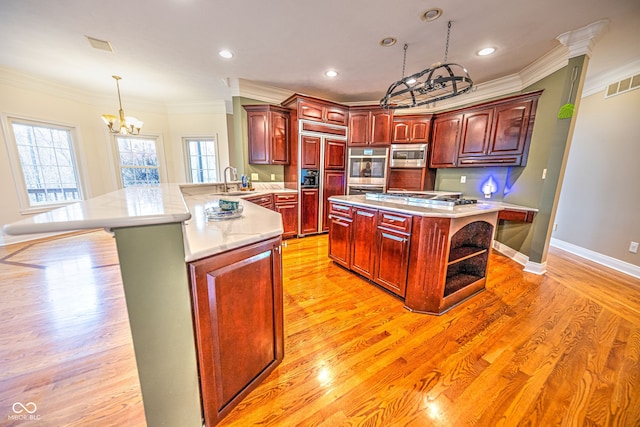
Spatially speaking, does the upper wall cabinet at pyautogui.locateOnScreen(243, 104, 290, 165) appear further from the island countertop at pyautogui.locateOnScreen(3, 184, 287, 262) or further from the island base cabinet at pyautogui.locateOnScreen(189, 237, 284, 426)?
the island base cabinet at pyautogui.locateOnScreen(189, 237, 284, 426)

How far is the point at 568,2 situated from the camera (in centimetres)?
187

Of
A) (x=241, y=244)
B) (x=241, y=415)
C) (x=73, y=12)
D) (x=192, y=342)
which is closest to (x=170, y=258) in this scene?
(x=241, y=244)

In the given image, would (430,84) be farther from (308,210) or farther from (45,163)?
(45,163)

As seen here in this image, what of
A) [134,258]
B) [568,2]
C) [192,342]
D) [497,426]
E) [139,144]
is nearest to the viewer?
[134,258]

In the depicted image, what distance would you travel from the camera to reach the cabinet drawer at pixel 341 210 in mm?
2459

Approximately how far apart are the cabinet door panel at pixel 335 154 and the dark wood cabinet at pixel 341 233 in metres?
1.60

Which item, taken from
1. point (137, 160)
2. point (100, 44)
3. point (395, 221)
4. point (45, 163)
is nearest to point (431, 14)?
point (395, 221)

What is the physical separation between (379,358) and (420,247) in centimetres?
90

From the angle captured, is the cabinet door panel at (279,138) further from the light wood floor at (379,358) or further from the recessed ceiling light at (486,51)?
→ the recessed ceiling light at (486,51)

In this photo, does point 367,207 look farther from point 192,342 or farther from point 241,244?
point 192,342

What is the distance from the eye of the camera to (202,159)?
5.21 metres

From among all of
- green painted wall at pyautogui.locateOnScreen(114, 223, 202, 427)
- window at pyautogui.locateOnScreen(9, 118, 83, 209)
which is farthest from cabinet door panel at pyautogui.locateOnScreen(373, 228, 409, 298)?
window at pyautogui.locateOnScreen(9, 118, 83, 209)

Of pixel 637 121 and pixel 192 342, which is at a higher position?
pixel 637 121

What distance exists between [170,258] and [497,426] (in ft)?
5.49
